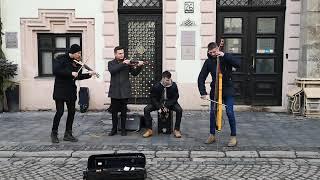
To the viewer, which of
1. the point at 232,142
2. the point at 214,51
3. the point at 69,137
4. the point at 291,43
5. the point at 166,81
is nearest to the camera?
the point at 214,51

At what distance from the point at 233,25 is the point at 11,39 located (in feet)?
19.9

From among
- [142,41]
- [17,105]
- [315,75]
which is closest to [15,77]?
[17,105]

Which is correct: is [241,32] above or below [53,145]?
above

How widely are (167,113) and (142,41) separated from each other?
3.75 meters

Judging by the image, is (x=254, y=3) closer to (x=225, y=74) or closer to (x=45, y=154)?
(x=225, y=74)

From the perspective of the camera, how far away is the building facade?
12.0 meters

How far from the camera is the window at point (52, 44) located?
489 inches

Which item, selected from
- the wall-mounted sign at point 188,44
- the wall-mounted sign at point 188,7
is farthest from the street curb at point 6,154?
the wall-mounted sign at point 188,7

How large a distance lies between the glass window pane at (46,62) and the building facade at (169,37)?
0.23 m

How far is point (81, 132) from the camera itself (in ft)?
31.2

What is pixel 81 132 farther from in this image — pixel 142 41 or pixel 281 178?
pixel 281 178

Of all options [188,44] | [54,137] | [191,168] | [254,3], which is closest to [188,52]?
[188,44]

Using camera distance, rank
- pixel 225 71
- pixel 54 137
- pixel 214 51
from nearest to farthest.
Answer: pixel 214 51, pixel 225 71, pixel 54 137

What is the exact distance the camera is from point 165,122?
30.2 feet
